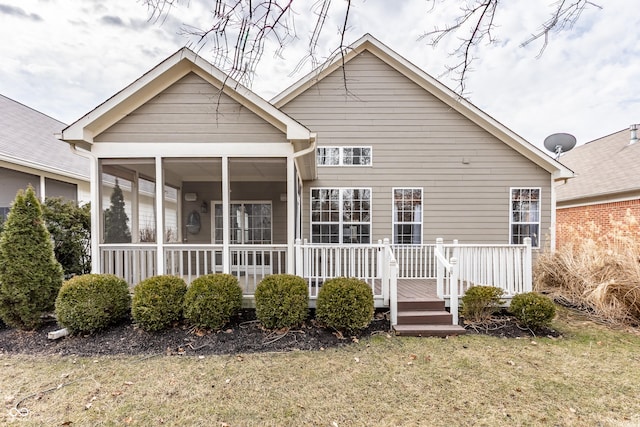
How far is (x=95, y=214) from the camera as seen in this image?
541 centimetres

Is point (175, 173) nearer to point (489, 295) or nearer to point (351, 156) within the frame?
point (351, 156)

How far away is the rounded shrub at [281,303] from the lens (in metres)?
4.87

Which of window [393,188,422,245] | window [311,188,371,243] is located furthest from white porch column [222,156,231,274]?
window [393,188,422,245]

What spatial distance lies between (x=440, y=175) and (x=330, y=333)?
5829 millimetres

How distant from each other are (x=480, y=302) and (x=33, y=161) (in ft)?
39.4

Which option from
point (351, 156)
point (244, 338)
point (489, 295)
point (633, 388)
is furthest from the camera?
point (351, 156)

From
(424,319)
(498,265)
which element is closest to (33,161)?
(424,319)

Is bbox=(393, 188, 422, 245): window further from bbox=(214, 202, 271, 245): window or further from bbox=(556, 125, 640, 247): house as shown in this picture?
bbox=(556, 125, 640, 247): house

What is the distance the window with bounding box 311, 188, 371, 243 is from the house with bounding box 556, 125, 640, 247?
6687 mm

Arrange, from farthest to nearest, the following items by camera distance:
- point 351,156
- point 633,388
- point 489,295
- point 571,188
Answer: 1. point 571,188
2. point 351,156
3. point 489,295
4. point 633,388

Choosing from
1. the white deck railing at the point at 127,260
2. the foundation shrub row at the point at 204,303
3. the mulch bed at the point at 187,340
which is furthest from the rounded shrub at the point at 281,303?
the white deck railing at the point at 127,260

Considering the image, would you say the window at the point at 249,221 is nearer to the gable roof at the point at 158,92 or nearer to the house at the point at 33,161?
the gable roof at the point at 158,92

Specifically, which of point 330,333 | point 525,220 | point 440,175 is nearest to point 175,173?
point 330,333

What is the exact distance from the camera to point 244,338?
484cm
